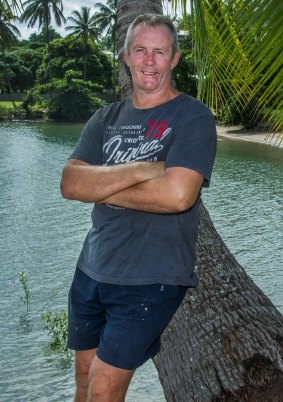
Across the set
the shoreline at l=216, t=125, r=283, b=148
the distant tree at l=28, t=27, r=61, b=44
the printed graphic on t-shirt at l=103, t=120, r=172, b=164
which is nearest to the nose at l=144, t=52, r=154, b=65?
the printed graphic on t-shirt at l=103, t=120, r=172, b=164

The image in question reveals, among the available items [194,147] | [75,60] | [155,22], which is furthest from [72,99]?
[194,147]

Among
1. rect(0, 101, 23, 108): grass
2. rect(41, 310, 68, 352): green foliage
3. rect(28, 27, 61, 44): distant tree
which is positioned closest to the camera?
rect(41, 310, 68, 352): green foliage

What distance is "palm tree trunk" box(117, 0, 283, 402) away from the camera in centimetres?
305

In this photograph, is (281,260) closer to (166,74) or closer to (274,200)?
(274,200)

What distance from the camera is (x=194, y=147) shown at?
7.93 ft

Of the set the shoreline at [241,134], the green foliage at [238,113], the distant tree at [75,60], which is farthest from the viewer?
the distant tree at [75,60]

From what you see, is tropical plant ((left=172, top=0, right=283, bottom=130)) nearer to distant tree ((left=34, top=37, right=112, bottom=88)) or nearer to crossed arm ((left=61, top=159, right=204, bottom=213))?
crossed arm ((left=61, top=159, right=204, bottom=213))

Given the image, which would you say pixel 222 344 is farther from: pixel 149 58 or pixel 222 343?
pixel 149 58

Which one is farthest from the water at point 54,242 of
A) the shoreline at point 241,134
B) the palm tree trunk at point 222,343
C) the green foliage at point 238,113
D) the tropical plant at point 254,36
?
the shoreline at point 241,134

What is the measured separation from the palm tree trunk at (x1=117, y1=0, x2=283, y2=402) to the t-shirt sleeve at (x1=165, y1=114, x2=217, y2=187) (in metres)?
1.09

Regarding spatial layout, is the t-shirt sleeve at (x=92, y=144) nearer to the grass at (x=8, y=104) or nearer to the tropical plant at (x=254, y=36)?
the tropical plant at (x=254, y=36)

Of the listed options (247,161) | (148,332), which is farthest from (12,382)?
(247,161)

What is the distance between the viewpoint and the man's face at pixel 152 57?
261 centimetres

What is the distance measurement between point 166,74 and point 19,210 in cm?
1905
